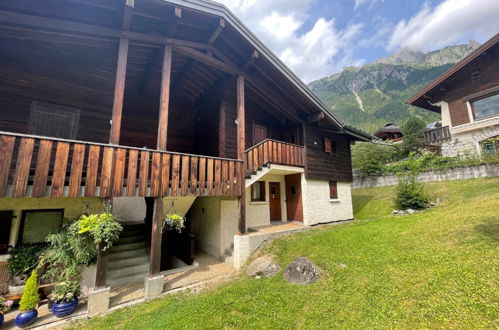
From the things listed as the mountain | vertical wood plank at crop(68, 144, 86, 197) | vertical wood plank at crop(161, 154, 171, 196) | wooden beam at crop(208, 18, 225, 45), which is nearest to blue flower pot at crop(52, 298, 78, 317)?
vertical wood plank at crop(68, 144, 86, 197)

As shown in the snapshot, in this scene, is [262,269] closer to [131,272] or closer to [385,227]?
[131,272]

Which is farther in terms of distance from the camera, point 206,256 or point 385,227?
point 206,256

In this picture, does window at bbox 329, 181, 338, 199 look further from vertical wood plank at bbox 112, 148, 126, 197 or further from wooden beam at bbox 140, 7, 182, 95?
vertical wood plank at bbox 112, 148, 126, 197

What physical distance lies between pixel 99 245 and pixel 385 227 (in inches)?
377

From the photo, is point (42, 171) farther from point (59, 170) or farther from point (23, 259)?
point (23, 259)

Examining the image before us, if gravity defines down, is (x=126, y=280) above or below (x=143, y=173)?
below

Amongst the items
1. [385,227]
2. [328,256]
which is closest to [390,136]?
[385,227]

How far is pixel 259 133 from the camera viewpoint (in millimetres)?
11625

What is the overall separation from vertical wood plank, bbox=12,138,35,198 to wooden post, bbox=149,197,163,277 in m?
2.60

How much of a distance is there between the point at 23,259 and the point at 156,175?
3.91 metres

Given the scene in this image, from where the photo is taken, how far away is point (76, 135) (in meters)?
7.57

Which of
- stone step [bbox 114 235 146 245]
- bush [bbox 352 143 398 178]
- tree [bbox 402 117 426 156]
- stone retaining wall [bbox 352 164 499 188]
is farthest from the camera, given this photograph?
tree [bbox 402 117 426 156]

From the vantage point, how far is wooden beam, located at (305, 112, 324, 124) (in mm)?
11225

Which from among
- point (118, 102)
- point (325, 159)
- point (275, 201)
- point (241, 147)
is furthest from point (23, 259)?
point (325, 159)
